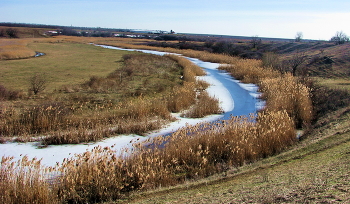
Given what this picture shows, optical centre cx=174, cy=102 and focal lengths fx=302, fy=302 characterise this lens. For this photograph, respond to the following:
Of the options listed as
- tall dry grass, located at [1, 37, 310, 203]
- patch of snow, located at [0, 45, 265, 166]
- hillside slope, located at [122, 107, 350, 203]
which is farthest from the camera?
patch of snow, located at [0, 45, 265, 166]

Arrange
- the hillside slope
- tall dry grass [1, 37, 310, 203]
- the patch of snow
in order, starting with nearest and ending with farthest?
the hillside slope
tall dry grass [1, 37, 310, 203]
the patch of snow

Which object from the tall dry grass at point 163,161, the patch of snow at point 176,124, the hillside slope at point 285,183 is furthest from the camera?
the patch of snow at point 176,124

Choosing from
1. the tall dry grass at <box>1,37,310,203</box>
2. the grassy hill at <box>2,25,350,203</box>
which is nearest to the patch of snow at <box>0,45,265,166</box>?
the tall dry grass at <box>1,37,310,203</box>

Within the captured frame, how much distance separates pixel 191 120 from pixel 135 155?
578cm

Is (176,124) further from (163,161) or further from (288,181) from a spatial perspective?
(288,181)

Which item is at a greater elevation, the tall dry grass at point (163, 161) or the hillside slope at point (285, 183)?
the hillside slope at point (285, 183)

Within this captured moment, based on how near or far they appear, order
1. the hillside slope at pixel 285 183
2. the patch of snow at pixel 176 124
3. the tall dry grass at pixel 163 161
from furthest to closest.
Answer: the patch of snow at pixel 176 124, the tall dry grass at pixel 163 161, the hillside slope at pixel 285 183

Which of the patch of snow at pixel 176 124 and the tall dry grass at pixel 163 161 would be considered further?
the patch of snow at pixel 176 124

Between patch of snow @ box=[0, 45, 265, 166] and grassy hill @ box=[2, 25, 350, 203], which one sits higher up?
grassy hill @ box=[2, 25, 350, 203]

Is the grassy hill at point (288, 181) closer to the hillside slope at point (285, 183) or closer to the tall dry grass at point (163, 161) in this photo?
the hillside slope at point (285, 183)

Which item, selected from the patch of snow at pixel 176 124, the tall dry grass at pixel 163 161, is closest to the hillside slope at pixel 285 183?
the tall dry grass at pixel 163 161

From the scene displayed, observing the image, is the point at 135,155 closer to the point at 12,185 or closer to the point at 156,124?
the point at 12,185

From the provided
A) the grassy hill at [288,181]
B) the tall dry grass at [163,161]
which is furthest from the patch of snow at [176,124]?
the grassy hill at [288,181]

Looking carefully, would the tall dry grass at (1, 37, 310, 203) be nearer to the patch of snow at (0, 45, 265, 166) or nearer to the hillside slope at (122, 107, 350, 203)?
the hillside slope at (122, 107, 350, 203)
